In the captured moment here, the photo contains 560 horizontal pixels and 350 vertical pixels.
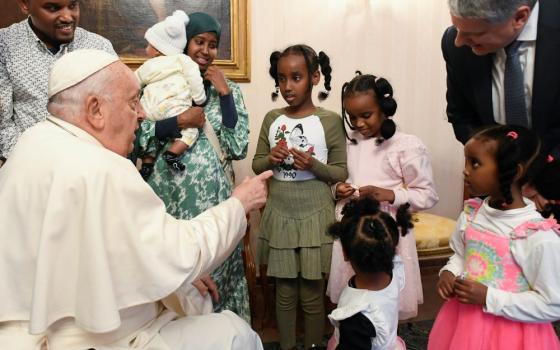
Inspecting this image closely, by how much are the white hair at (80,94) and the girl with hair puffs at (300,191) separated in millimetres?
→ 1298

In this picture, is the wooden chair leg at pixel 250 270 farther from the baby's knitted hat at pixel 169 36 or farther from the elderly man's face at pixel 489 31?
the elderly man's face at pixel 489 31

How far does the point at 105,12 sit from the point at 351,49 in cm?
203

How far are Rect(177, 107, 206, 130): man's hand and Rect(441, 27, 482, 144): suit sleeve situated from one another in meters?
1.33

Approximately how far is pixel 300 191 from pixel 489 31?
55.3 inches

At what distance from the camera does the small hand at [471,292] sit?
192 cm

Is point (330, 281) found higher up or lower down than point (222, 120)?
lower down

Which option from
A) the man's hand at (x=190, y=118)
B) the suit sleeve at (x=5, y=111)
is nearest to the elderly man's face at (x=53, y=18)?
the suit sleeve at (x=5, y=111)

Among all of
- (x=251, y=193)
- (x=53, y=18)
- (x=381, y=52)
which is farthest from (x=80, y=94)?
(x=381, y=52)

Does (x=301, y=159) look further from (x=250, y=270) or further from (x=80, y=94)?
(x=80, y=94)

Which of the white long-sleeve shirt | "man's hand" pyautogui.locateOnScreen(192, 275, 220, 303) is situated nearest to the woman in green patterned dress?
"man's hand" pyautogui.locateOnScreen(192, 275, 220, 303)

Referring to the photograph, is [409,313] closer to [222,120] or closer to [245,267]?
[245,267]

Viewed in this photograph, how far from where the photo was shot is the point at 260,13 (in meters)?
3.89

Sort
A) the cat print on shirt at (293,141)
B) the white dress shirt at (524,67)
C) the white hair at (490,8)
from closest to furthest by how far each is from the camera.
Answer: the white hair at (490,8)
the white dress shirt at (524,67)
the cat print on shirt at (293,141)

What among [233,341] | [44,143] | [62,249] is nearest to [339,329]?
[233,341]
